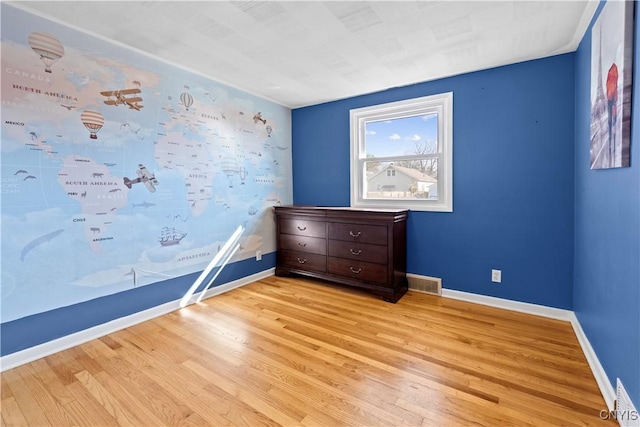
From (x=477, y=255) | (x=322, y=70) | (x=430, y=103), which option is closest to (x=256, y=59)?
(x=322, y=70)

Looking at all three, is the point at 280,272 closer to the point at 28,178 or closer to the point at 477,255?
the point at 477,255

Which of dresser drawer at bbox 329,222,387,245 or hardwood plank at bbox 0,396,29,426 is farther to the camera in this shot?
dresser drawer at bbox 329,222,387,245

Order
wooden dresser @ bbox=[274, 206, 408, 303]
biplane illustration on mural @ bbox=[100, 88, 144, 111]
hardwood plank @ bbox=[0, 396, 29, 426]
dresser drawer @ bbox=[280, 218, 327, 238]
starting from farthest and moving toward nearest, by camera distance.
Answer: dresser drawer @ bbox=[280, 218, 327, 238] < wooden dresser @ bbox=[274, 206, 408, 303] < biplane illustration on mural @ bbox=[100, 88, 144, 111] < hardwood plank @ bbox=[0, 396, 29, 426]

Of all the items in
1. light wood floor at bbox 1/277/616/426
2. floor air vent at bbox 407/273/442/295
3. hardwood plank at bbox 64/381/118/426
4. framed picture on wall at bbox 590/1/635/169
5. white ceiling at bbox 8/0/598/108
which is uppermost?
white ceiling at bbox 8/0/598/108

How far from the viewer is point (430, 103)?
3.01 m

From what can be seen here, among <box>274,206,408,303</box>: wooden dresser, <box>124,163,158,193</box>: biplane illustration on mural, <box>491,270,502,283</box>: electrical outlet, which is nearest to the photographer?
<box>124,163,158,193</box>: biplane illustration on mural

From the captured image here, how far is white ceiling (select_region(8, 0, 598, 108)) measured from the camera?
72.2 inches

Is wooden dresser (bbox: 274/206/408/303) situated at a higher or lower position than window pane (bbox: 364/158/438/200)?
lower

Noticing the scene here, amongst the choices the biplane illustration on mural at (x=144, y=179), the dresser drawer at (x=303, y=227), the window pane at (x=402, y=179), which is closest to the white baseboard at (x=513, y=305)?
the window pane at (x=402, y=179)

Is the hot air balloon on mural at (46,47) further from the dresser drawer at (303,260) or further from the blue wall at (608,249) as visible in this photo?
the blue wall at (608,249)

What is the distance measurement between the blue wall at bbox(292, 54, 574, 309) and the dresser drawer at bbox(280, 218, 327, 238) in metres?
1.01

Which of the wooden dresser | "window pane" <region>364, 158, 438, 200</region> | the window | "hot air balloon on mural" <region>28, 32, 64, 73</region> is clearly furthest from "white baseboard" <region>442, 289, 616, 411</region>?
"hot air balloon on mural" <region>28, 32, 64, 73</region>

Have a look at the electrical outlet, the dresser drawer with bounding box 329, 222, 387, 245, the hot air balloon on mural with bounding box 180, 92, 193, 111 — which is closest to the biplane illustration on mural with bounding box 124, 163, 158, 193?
the hot air balloon on mural with bounding box 180, 92, 193, 111

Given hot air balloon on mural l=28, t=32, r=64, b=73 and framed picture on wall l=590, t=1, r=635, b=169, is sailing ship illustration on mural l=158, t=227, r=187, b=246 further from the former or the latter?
framed picture on wall l=590, t=1, r=635, b=169
